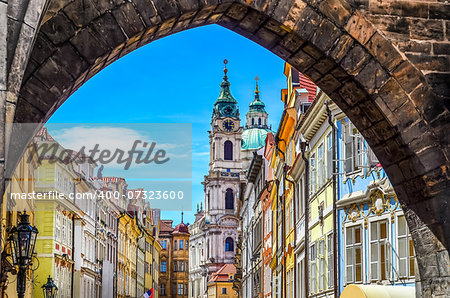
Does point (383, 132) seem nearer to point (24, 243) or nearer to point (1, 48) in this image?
point (1, 48)

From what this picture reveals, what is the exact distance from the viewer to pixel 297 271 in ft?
87.0

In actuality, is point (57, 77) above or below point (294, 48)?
below

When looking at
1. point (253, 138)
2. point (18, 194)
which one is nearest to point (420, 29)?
point (18, 194)

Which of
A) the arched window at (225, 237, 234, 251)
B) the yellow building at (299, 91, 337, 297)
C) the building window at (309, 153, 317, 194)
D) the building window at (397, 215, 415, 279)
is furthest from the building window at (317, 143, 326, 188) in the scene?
the arched window at (225, 237, 234, 251)

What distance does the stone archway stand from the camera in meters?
6.03

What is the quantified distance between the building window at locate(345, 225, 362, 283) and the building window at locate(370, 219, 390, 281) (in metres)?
0.63

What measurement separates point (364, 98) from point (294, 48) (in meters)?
0.72

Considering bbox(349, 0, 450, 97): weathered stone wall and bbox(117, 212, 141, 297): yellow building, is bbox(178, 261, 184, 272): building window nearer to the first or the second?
bbox(117, 212, 141, 297): yellow building

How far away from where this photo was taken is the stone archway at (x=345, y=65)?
603cm

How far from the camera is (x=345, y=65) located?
6824mm

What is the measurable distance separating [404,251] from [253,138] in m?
120

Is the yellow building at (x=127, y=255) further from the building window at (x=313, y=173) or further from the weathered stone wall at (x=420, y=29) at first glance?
the weathered stone wall at (x=420, y=29)

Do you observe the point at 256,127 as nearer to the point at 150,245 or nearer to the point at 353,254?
the point at 150,245

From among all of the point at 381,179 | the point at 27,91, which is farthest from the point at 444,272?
the point at 381,179
